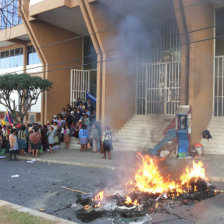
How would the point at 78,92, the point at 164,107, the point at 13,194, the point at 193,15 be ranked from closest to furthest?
the point at 13,194, the point at 193,15, the point at 164,107, the point at 78,92

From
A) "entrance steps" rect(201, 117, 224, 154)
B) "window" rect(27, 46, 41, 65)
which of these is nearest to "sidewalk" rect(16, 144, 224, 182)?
"entrance steps" rect(201, 117, 224, 154)

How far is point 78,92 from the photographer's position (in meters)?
15.3

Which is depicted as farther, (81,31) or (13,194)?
(81,31)

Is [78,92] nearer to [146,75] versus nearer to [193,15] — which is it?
[146,75]

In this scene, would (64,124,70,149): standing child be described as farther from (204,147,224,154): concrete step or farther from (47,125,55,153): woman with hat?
(204,147,224,154): concrete step

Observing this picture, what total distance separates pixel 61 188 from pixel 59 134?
6992 millimetres

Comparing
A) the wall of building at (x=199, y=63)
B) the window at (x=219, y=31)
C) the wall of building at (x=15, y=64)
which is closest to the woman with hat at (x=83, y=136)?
the wall of building at (x=199, y=63)

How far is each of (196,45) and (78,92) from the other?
799cm

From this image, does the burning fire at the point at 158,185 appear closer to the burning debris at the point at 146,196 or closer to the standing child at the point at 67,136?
the burning debris at the point at 146,196

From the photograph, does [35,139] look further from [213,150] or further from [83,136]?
[213,150]

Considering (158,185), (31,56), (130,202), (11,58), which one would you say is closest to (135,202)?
(130,202)

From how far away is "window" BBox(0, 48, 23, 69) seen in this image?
754 inches

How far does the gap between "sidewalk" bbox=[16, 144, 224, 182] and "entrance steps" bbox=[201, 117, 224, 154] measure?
0.66 m

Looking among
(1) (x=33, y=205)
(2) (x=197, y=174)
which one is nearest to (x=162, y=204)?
(2) (x=197, y=174)
